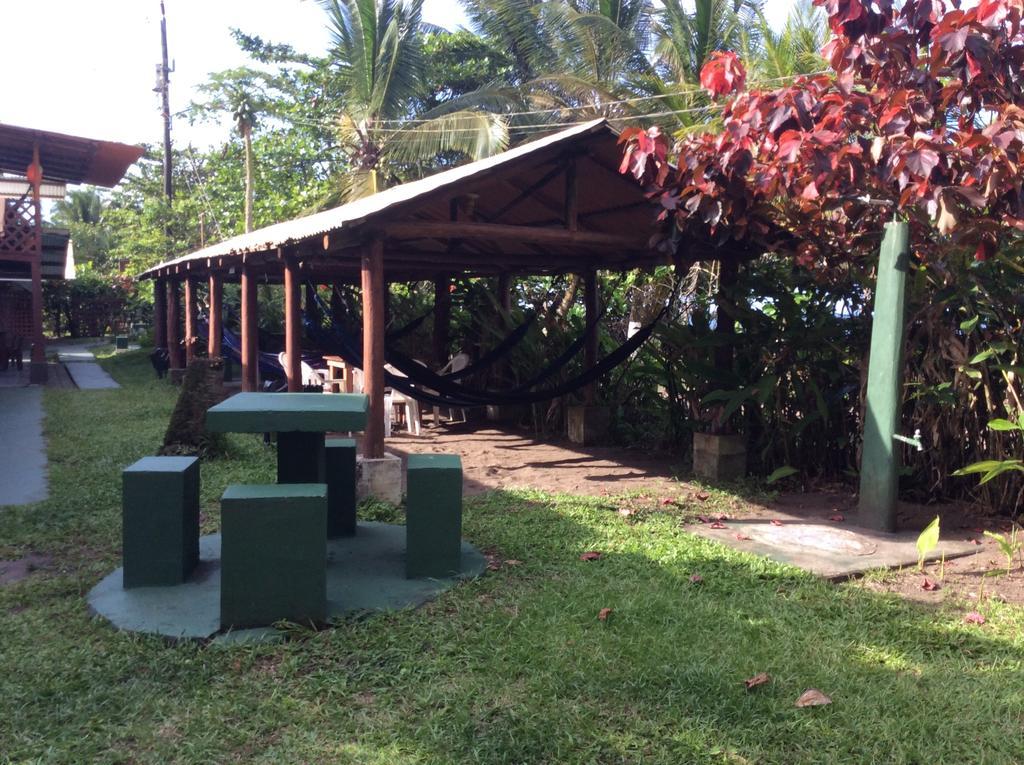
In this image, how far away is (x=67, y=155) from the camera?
13.6 m

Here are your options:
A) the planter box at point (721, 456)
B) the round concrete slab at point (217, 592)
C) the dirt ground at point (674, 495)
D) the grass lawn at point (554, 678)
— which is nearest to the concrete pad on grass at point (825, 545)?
the dirt ground at point (674, 495)

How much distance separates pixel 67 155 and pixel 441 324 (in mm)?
7757

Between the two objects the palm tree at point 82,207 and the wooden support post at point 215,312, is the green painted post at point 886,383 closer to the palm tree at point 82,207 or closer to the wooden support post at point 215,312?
the wooden support post at point 215,312

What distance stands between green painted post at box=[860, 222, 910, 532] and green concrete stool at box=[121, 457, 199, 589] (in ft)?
11.9

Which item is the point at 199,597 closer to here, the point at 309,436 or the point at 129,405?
the point at 309,436

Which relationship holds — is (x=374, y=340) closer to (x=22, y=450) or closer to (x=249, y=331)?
(x=249, y=331)

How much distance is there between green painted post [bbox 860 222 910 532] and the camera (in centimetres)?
476

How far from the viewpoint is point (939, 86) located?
Result: 180 inches

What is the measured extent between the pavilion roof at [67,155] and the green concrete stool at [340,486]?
10387 mm

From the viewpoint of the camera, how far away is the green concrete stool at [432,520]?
3963 mm

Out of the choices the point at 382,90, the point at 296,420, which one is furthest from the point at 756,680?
the point at 382,90

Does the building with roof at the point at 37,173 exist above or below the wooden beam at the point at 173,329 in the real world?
above

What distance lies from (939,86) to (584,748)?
3.90 meters

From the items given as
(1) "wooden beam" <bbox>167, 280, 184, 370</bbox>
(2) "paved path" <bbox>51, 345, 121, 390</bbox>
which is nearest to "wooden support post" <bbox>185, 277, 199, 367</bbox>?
(1) "wooden beam" <bbox>167, 280, 184, 370</bbox>
